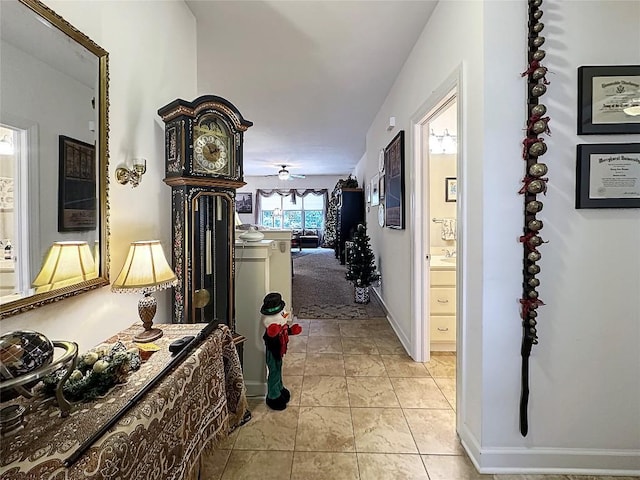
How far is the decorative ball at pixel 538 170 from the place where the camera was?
1.45 m

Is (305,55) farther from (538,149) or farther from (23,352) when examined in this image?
(23,352)

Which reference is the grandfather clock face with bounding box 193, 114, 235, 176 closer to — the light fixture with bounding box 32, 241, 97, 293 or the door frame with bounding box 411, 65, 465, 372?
the light fixture with bounding box 32, 241, 97, 293

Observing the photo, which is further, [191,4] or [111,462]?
[191,4]

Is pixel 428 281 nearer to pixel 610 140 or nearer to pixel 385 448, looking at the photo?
pixel 385 448

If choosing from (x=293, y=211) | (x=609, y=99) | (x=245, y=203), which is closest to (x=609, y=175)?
(x=609, y=99)

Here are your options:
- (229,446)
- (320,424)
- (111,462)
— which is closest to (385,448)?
(320,424)

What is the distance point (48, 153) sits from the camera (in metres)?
1.04

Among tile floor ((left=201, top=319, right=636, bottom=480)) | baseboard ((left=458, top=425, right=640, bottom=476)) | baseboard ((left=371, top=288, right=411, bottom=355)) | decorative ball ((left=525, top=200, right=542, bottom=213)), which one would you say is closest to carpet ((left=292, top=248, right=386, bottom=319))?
baseboard ((left=371, top=288, right=411, bottom=355))

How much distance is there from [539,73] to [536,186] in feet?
1.66

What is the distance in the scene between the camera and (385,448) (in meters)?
1.75

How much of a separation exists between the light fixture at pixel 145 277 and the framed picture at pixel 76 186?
19cm

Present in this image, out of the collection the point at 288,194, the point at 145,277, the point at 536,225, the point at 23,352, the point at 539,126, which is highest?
the point at 288,194

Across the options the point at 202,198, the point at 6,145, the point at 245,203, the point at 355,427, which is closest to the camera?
the point at 6,145

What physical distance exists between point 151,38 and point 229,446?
7.46ft
